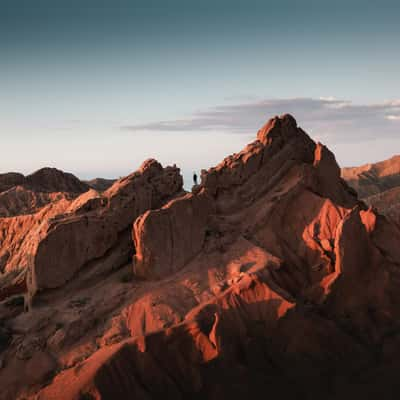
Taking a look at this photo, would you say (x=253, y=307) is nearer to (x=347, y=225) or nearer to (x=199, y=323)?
(x=199, y=323)

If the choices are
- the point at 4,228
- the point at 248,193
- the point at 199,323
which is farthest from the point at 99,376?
the point at 4,228

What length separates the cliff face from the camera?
49.7ft

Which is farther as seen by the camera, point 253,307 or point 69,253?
point 69,253

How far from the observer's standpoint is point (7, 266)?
29375mm

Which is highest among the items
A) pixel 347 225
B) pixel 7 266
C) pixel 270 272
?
pixel 347 225

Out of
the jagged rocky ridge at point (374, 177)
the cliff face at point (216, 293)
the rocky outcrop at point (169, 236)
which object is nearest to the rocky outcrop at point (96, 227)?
the cliff face at point (216, 293)

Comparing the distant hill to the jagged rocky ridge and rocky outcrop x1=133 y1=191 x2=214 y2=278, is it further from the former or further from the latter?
rocky outcrop x1=133 y1=191 x2=214 y2=278

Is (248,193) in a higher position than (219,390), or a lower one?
higher

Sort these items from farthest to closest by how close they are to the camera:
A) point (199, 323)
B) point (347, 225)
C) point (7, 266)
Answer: point (7, 266) < point (347, 225) < point (199, 323)

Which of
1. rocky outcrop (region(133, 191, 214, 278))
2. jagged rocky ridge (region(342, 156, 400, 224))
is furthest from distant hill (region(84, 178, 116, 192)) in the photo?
rocky outcrop (region(133, 191, 214, 278))

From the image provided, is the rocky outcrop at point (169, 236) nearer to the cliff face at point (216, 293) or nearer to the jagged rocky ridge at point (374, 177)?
the cliff face at point (216, 293)

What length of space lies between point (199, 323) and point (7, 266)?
18.2 metres

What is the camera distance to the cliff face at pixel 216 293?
15.2 m

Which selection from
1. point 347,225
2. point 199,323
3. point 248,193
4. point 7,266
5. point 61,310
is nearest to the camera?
point 199,323
